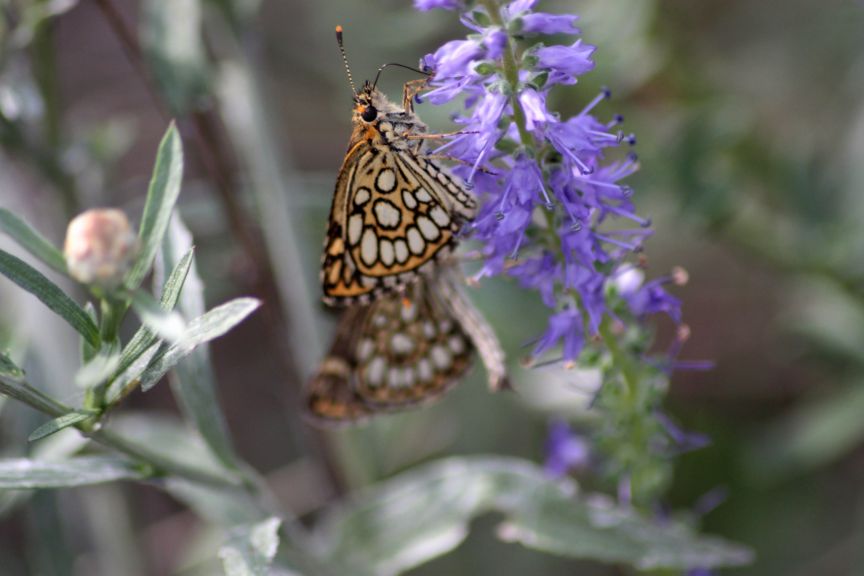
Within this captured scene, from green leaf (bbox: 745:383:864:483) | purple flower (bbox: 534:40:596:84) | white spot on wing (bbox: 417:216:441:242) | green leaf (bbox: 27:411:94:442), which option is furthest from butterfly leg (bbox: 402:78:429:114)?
green leaf (bbox: 745:383:864:483)

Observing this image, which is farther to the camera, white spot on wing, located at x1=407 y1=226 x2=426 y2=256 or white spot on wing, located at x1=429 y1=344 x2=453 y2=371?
white spot on wing, located at x1=429 y1=344 x2=453 y2=371

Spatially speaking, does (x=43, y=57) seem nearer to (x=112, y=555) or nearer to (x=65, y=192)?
(x=65, y=192)

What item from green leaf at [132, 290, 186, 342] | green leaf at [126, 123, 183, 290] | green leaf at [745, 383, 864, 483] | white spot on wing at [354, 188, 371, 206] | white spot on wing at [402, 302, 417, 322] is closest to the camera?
green leaf at [132, 290, 186, 342]

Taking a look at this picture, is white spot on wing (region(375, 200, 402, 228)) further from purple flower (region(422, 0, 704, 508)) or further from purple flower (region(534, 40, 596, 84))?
purple flower (region(534, 40, 596, 84))

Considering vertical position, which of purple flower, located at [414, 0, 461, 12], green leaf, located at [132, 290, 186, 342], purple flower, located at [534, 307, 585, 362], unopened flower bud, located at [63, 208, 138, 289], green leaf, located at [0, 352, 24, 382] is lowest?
purple flower, located at [534, 307, 585, 362]

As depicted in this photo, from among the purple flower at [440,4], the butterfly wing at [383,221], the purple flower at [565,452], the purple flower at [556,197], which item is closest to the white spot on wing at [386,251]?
the butterfly wing at [383,221]

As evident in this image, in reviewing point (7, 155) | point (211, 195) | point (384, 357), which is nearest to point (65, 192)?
point (7, 155)

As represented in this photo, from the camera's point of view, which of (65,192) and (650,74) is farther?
(650,74)
